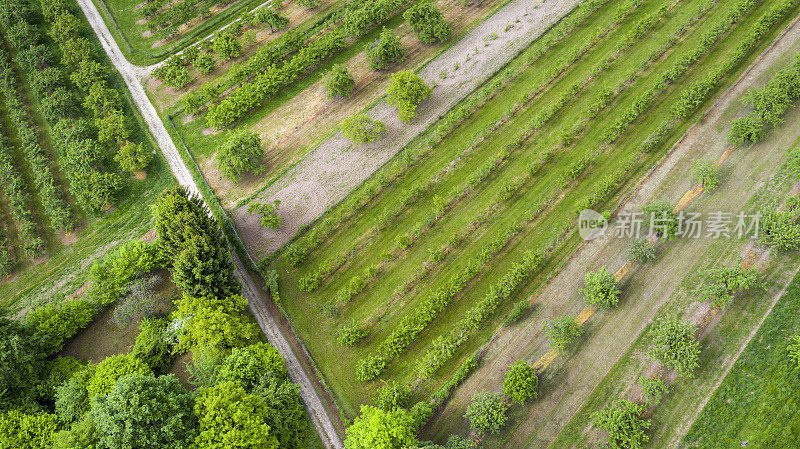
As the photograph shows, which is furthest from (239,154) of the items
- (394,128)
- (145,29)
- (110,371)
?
(145,29)

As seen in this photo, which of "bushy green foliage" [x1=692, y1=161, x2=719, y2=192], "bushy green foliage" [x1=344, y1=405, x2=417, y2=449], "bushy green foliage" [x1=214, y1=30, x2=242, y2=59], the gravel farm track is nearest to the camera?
"bushy green foliage" [x1=344, y1=405, x2=417, y2=449]

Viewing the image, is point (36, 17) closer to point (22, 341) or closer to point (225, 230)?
point (225, 230)

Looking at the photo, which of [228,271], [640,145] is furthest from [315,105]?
[640,145]

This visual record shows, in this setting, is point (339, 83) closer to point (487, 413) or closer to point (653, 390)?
point (487, 413)

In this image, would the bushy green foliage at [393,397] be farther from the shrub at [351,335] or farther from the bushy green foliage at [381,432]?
the shrub at [351,335]

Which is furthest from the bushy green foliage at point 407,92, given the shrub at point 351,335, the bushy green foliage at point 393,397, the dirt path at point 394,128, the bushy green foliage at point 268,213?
the bushy green foliage at point 393,397

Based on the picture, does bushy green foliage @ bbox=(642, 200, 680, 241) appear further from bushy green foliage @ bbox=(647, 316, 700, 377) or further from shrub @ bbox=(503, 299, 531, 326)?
shrub @ bbox=(503, 299, 531, 326)

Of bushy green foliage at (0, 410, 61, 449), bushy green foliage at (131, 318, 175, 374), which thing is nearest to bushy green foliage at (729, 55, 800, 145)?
bushy green foliage at (131, 318, 175, 374)
